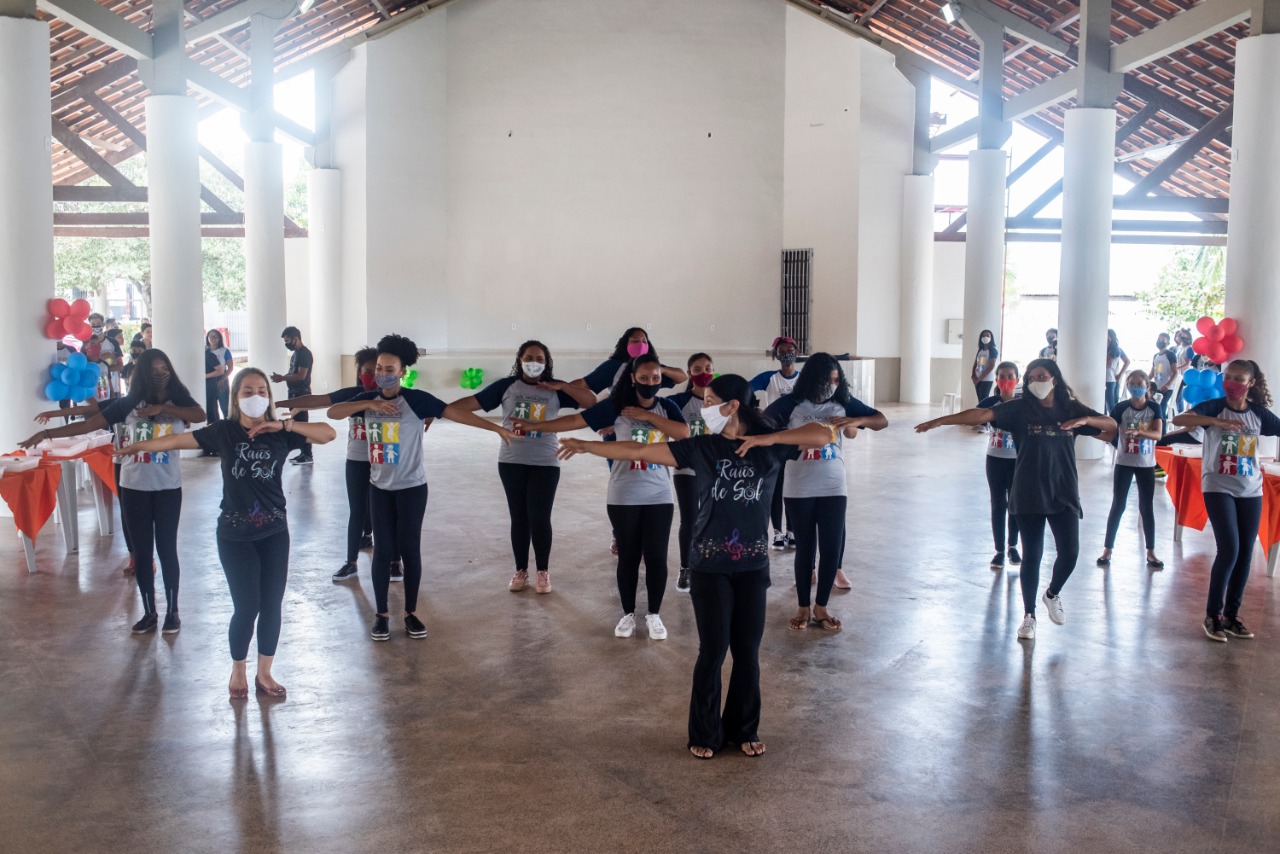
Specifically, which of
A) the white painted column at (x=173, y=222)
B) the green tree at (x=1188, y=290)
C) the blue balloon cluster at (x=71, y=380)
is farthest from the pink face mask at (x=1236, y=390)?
the green tree at (x=1188, y=290)

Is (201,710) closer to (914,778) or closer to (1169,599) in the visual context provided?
(914,778)

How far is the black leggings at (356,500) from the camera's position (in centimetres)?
723

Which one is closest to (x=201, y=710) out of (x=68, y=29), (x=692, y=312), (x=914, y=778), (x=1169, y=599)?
(x=914, y=778)

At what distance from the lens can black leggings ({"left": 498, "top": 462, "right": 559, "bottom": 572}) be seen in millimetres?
6812

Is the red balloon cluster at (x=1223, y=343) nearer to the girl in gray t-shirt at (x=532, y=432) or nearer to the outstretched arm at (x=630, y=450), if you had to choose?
the girl in gray t-shirt at (x=532, y=432)

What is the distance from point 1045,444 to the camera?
19.2ft

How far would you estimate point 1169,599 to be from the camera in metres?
7.07

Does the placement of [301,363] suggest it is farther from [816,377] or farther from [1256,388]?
[1256,388]

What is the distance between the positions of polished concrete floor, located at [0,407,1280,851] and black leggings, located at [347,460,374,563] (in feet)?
1.14

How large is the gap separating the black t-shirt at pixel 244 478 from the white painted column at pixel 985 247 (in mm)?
14501

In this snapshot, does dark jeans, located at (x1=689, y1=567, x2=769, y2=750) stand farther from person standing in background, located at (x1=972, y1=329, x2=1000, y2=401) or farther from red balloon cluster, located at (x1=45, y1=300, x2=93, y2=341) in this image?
person standing in background, located at (x1=972, y1=329, x2=1000, y2=401)

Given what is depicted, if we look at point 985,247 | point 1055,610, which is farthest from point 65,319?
point 985,247

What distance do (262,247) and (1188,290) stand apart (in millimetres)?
20737

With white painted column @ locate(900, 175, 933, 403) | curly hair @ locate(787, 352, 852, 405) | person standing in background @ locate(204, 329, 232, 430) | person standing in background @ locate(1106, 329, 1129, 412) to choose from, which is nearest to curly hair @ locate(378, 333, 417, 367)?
curly hair @ locate(787, 352, 852, 405)
